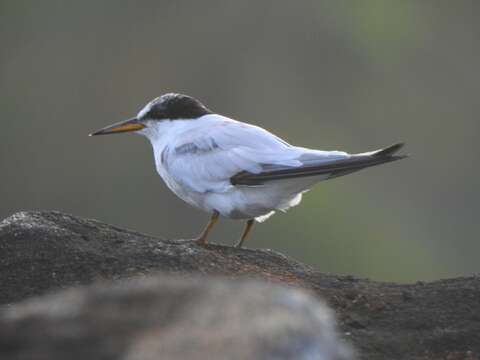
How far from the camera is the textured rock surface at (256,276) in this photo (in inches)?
247

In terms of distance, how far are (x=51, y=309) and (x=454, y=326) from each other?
3.13 metres

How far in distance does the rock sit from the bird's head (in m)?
5.13

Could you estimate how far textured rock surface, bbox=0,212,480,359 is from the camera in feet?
20.6

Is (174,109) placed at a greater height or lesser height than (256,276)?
greater

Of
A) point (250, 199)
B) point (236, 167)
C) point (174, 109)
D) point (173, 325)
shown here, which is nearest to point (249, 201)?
point (250, 199)

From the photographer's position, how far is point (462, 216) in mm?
32250

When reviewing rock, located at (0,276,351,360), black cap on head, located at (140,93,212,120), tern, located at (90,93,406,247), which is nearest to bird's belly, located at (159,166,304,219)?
tern, located at (90,93,406,247)

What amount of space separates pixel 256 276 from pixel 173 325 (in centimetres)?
336

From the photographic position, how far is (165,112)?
912 centimetres

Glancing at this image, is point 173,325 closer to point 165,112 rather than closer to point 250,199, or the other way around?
point 250,199

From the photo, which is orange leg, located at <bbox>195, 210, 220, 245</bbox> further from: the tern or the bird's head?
the bird's head

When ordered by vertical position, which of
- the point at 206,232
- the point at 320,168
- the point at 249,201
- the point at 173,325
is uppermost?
the point at 173,325

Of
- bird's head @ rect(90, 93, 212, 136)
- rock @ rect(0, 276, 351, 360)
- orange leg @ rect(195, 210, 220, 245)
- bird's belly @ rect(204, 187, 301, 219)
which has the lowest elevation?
orange leg @ rect(195, 210, 220, 245)

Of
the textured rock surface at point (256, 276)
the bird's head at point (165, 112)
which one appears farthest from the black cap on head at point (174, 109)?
the textured rock surface at point (256, 276)
